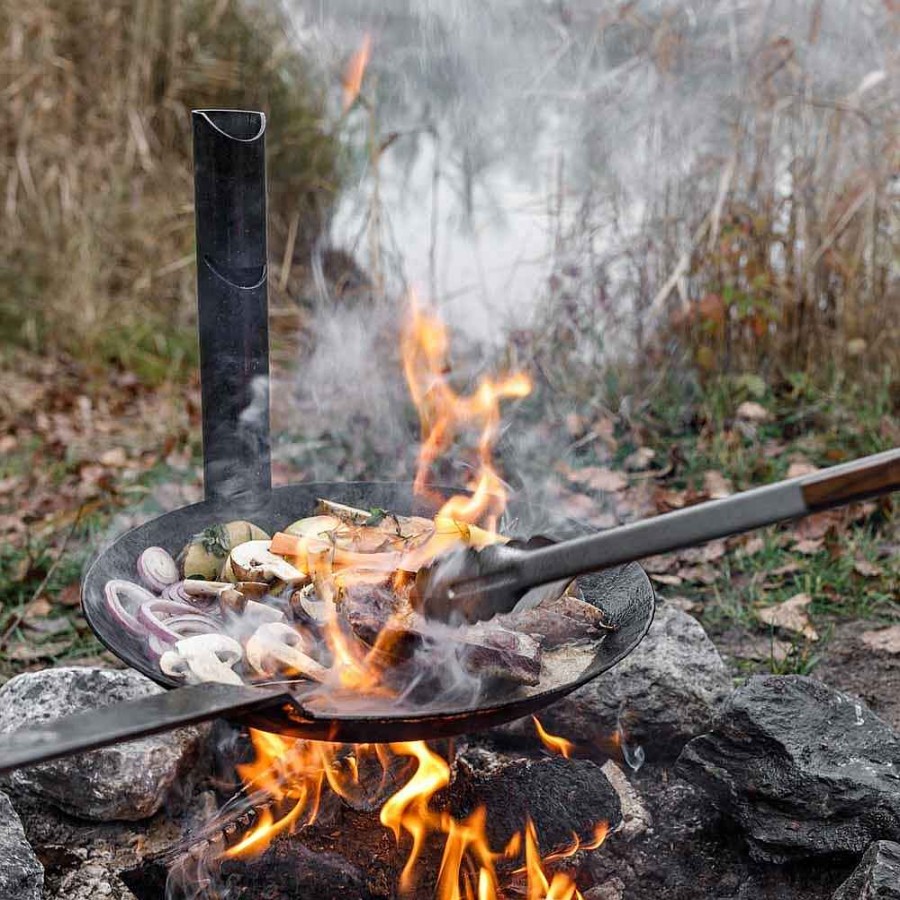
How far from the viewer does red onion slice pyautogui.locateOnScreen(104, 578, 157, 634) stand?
83.8 inches

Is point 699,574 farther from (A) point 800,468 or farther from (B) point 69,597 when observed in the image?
(B) point 69,597

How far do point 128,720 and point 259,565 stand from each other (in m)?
0.77

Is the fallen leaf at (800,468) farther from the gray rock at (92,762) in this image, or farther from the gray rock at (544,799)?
the gray rock at (92,762)

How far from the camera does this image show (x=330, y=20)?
6.91 m

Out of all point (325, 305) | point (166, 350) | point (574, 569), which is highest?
point (574, 569)

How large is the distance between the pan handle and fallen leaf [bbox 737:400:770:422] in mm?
3609

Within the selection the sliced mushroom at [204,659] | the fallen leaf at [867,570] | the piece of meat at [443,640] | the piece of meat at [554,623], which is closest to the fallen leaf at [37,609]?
the sliced mushroom at [204,659]

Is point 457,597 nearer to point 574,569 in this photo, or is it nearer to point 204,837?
point 574,569

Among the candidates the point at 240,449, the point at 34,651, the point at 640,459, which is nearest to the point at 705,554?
the point at 640,459

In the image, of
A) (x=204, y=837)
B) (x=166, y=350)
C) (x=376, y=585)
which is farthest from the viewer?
(x=166, y=350)

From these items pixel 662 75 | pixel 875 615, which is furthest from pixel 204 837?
pixel 662 75

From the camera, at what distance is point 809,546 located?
4.00m

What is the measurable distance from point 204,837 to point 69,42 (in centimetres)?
622

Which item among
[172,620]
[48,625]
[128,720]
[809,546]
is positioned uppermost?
[128,720]
